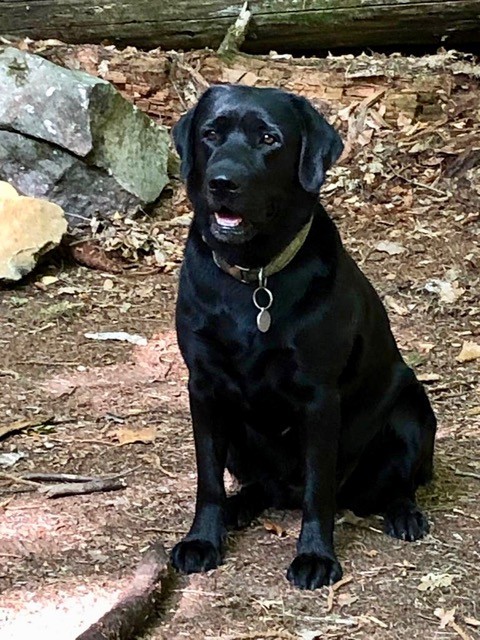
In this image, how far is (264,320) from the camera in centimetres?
302

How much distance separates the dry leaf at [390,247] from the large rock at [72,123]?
1302 millimetres

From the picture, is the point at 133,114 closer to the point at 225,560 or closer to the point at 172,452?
the point at 172,452

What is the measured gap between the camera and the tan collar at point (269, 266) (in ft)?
10.1

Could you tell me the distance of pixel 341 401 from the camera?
3260mm

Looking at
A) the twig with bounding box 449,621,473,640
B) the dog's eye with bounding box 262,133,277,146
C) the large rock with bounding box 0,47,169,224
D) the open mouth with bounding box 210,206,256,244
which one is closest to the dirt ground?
the twig with bounding box 449,621,473,640

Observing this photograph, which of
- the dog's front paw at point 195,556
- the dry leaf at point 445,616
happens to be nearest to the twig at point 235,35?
the dog's front paw at point 195,556

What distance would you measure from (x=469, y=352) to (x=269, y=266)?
83.2 inches

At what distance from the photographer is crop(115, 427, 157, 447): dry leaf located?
13.4 feet

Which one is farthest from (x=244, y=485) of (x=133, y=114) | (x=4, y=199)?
(x=133, y=114)

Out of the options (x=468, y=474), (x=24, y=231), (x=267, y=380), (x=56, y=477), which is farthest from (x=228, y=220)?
(x=24, y=231)

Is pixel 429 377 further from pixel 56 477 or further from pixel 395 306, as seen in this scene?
pixel 56 477

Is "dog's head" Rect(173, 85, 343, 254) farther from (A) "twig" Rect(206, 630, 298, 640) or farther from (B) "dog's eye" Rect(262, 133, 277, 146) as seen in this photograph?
(A) "twig" Rect(206, 630, 298, 640)

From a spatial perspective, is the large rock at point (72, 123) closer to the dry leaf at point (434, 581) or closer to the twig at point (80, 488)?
the twig at point (80, 488)

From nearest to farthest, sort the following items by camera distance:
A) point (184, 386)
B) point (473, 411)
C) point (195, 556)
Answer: point (195, 556), point (473, 411), point (184, 386)
